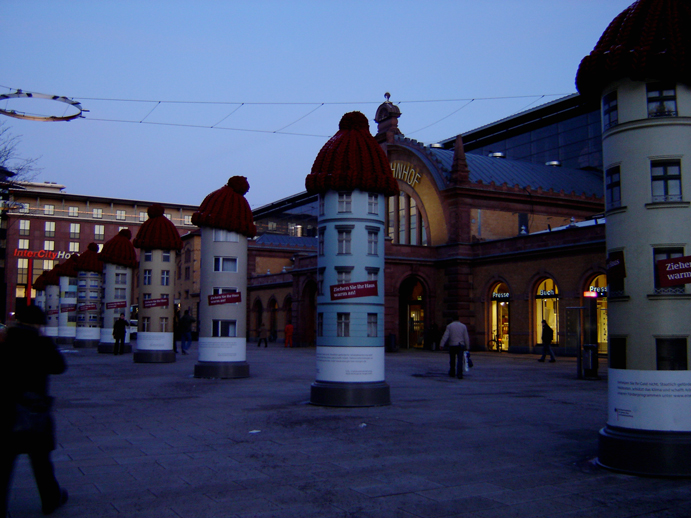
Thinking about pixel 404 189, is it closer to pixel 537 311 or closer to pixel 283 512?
pixel 537 311

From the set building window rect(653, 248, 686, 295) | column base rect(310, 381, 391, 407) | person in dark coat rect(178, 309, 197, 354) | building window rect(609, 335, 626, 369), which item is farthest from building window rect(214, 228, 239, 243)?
building window rect(653, 248, 686, 295)

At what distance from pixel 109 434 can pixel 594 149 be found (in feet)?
164

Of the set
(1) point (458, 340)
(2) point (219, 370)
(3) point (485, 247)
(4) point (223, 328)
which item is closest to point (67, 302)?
(3) point (485, 247)

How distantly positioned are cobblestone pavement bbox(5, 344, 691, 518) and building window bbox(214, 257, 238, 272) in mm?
5499

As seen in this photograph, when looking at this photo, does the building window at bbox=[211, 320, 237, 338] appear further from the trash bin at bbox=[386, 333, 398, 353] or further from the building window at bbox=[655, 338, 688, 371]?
the trash bin at bbox=[386, 333, 398, 353]

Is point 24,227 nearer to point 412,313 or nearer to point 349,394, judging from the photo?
point 412,313

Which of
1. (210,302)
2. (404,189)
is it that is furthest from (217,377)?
(404,189)

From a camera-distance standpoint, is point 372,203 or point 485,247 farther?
point 485,247

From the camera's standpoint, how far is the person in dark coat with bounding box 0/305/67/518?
5.68 metres

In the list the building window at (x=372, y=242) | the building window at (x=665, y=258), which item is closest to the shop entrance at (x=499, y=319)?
the building window at (x=372, y=242)

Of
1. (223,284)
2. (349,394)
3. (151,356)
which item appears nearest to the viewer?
(349,394)

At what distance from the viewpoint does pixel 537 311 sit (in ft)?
116

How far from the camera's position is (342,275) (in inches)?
546

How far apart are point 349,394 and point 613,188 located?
21.8 feet
